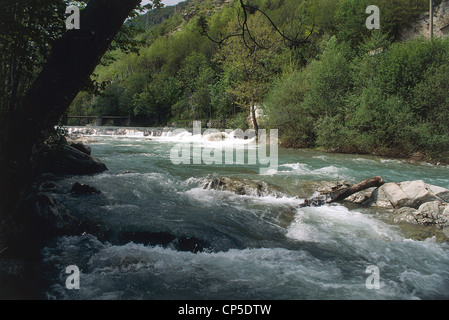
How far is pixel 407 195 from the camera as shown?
8781 mm

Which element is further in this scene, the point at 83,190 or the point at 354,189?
the point at 354,189

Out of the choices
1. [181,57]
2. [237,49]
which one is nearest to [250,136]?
[237,49]

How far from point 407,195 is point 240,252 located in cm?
611

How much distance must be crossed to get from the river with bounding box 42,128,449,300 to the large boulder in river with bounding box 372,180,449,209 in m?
0.79

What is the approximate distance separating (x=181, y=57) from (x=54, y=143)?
236 ft

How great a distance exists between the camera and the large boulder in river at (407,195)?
8.53m

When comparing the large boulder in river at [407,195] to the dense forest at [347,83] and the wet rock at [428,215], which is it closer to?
the wet rock at [428,215]

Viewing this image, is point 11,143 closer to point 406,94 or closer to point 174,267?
point 174,267

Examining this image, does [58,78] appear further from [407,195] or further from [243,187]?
[407,195]

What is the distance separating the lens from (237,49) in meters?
30.3
